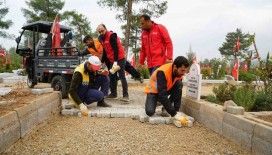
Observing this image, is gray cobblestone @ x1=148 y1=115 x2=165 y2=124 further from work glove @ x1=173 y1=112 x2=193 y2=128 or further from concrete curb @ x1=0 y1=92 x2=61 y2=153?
concrete curb @ x1=0 y1=92 x2=61 y2=153

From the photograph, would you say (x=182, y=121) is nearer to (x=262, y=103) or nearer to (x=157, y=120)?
(x=157, y=120)

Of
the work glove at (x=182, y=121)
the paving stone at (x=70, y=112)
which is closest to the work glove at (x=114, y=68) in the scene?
the paving stone at (x=70, y=112)

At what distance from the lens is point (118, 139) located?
19.7 ft

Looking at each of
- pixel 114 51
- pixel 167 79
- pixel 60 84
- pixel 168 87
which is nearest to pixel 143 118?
pixel 168 87

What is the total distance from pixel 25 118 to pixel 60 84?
4.47 metres

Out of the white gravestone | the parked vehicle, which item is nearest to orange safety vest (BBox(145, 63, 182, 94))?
the white gravestone

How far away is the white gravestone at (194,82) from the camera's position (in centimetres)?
779

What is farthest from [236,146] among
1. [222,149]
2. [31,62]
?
[31,62]

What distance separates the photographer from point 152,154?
517 centimetres

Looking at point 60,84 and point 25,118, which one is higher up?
point 60,84

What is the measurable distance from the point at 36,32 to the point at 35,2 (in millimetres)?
25221

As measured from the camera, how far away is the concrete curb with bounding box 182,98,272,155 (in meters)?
4.84

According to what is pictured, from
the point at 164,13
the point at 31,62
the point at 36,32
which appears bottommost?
the point at 31,62

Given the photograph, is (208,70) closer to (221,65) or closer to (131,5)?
(221,65)
